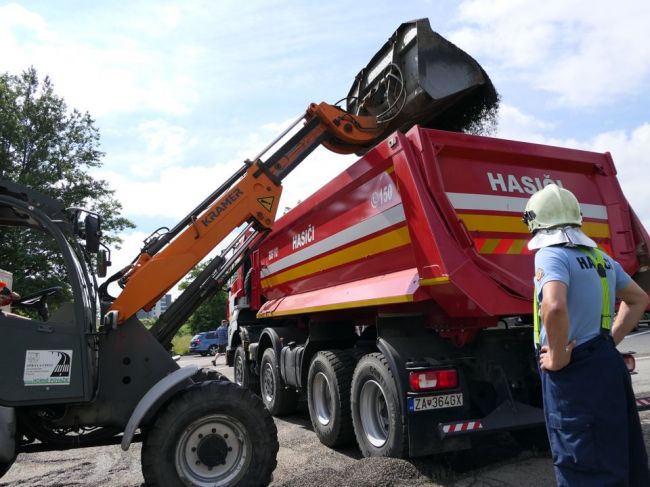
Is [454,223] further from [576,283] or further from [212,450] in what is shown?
[212,450]

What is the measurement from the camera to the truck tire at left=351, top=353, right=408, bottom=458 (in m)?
4.07

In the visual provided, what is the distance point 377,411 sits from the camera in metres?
4.65

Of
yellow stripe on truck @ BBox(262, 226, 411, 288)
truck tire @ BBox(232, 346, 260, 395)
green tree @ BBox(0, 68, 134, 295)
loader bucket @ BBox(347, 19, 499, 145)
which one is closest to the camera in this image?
yellow stripe on truck @ BBox(262, 226, 411, 288)

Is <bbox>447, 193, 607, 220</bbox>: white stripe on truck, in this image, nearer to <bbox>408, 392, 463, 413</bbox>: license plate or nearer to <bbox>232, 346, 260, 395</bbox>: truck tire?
<bbox>408, 392, 463, 413</bbox>: license plate

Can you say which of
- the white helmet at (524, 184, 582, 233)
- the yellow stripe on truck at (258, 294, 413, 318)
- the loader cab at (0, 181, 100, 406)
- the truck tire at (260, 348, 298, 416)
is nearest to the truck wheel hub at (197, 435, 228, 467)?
the loader cab at (0, 181, 100, 406)

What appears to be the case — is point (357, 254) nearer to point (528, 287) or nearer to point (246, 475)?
point (528, 287)

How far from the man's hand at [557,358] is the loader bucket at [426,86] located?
3.59 metres

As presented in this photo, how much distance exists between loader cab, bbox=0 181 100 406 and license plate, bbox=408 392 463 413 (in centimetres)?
239

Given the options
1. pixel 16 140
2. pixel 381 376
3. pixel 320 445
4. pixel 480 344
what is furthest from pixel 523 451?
pixel 16 140

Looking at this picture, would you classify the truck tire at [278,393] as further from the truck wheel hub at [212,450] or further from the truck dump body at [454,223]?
the truck wheel hub at [212,450]

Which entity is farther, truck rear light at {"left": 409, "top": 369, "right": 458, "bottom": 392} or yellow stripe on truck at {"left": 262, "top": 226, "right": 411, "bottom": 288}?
yellow stripe on truck at {"left": 262, "top": 226, "right": 411, "bottom": 288}

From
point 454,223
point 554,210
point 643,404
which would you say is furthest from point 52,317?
point 643,404

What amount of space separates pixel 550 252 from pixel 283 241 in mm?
5215

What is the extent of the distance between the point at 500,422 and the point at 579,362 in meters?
1.96
